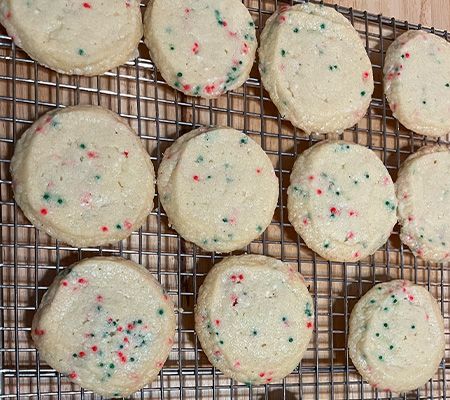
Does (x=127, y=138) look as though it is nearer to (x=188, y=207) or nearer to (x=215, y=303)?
(x=188, y=207)

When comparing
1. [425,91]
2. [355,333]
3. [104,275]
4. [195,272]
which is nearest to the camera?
[104,275]

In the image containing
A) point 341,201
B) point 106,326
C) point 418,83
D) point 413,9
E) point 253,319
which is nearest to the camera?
point 106,326

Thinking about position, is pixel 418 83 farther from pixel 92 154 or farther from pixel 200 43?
pixel 92 154

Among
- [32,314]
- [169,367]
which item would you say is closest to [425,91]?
[169,367]

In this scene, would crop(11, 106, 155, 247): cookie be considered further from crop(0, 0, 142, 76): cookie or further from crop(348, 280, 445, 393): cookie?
crop(348, 280, 445, 393): cookie

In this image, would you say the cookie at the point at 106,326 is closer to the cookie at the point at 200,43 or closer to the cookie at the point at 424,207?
the cookie at the point at 200,43

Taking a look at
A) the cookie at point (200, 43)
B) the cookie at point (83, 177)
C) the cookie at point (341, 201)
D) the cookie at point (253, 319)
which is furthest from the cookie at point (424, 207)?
the cookie at point (83, 177)

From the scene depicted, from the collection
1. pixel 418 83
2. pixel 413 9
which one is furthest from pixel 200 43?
pixel 413 9
